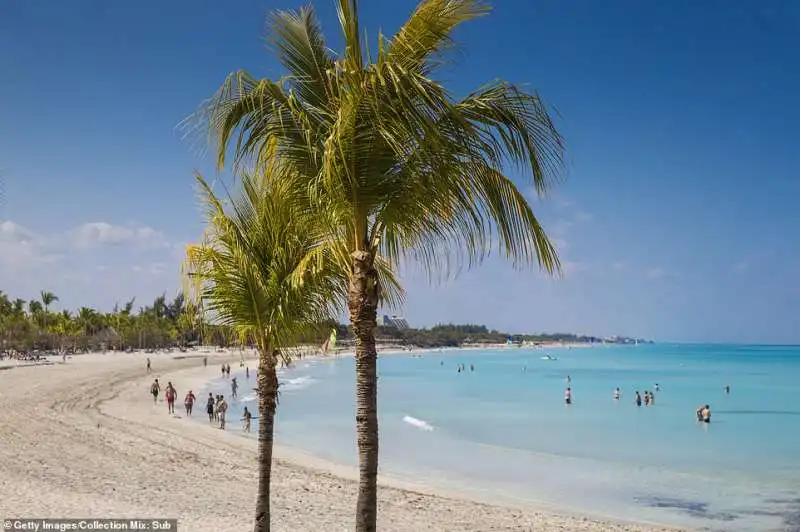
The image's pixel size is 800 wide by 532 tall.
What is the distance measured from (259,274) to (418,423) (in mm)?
30724

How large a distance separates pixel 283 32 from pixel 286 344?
3481 mm

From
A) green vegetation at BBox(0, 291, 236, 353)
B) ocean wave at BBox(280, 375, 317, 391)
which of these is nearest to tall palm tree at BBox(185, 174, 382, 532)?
→ ocean wave at BBox(280, 375, 317, 391)

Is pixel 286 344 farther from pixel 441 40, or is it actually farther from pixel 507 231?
pixel 441 40

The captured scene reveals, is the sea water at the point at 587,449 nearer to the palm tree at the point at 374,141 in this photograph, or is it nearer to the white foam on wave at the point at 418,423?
the white foam on wave at the point at 418,423

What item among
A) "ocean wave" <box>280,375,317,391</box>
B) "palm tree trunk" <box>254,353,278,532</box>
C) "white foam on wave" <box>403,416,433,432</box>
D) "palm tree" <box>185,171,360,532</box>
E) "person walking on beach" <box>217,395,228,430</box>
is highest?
"palm tree" <box>185,171,360,532</box>

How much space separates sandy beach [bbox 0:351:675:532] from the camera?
12.7 m

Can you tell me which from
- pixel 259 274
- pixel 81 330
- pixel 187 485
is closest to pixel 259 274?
pixel 259 274

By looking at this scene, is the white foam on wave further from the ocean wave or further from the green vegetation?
the green vegetation

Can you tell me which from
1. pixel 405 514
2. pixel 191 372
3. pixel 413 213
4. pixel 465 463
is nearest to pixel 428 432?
pixel 465 463

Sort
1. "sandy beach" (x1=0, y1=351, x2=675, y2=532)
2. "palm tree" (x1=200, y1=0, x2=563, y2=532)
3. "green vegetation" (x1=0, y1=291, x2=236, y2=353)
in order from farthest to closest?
"green vegetation" (x1=0, y1=291, x2=236, y2=353) → "sandy beach" (x1=0, y1=351, x2=675, y2=532) → "palm tree" (x1=200, y1=0, x2=563, y2=532)

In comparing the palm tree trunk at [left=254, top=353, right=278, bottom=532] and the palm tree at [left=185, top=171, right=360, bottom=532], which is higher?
the palm tree at [left=185, top=171, right=360, bottom=532]

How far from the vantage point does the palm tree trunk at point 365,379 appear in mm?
5098

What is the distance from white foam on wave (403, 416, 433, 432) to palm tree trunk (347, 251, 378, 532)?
29.8 metres

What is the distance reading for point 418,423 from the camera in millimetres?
36688
